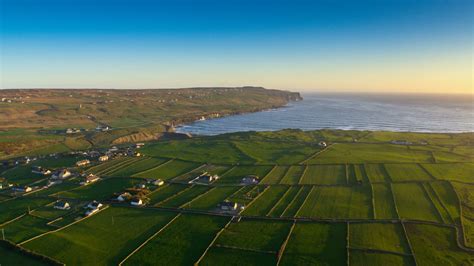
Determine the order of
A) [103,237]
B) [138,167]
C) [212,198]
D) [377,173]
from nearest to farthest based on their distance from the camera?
[103,237], [212,198], [377,173], [138,167]

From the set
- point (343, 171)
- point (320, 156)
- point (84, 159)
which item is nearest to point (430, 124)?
point (320, 156)

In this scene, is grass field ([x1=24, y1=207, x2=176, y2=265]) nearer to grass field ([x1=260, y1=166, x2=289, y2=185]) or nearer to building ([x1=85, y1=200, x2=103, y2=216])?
building ([x1=85, y1=200, x2=103, y2=216])

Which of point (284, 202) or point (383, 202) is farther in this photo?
point (284, 202)

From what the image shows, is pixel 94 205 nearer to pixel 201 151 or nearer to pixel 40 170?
pixel 40 170

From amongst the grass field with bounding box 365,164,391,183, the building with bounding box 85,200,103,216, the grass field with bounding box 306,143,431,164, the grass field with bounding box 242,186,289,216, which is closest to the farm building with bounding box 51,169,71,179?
the building with bounding box 85,200,103,216

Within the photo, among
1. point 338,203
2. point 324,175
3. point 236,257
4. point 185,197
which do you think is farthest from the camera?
point 324,175

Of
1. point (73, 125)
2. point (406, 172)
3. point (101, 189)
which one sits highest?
point (406, 172)

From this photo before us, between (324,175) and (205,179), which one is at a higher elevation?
(324,175)

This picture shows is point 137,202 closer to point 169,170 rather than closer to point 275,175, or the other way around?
point 169,170

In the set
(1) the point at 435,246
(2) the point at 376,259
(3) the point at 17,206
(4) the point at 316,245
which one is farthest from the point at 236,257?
(3) the point at 17,206
